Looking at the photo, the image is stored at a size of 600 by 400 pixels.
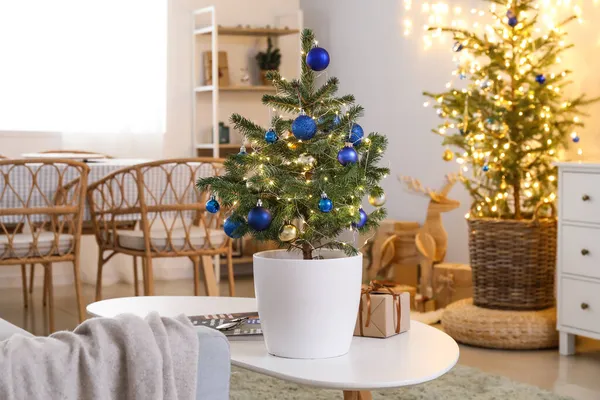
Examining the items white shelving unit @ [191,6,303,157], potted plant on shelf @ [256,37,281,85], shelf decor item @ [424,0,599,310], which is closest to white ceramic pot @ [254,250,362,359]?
shelf decor item @ [424,0,599,310]

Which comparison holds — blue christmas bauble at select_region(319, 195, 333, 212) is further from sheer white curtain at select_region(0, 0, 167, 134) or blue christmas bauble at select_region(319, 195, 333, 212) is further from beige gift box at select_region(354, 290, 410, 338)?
sheer white curtain at select_region(0, 0, 167, 134)

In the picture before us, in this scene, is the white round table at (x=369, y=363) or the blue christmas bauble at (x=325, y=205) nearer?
the white round table at (x=369, y=363)

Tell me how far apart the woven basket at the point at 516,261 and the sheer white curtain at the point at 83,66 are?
8.70 feet

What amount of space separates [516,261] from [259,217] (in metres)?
2.31

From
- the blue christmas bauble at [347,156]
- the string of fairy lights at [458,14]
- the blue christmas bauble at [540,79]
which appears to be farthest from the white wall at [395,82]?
the blue christmas bauble at [347,156]

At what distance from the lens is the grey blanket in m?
0.99

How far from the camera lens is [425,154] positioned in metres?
5.08

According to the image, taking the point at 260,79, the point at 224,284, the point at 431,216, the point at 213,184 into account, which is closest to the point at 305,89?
the point at 213,184

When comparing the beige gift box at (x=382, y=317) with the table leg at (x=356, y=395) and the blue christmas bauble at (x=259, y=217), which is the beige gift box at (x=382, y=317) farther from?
the blue christmas bauble at (x=259, y=217)

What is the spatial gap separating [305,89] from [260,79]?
172 inches

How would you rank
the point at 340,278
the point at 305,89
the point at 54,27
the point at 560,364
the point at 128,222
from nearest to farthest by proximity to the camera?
the point at 340,278, the point at 305,89, the point at 560,364, the point at 128,222, the point at 54,27

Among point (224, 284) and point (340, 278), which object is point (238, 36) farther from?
point (340, 278)

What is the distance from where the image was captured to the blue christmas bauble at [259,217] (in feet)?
5.55

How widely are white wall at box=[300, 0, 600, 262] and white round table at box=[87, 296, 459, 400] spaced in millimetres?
2968
